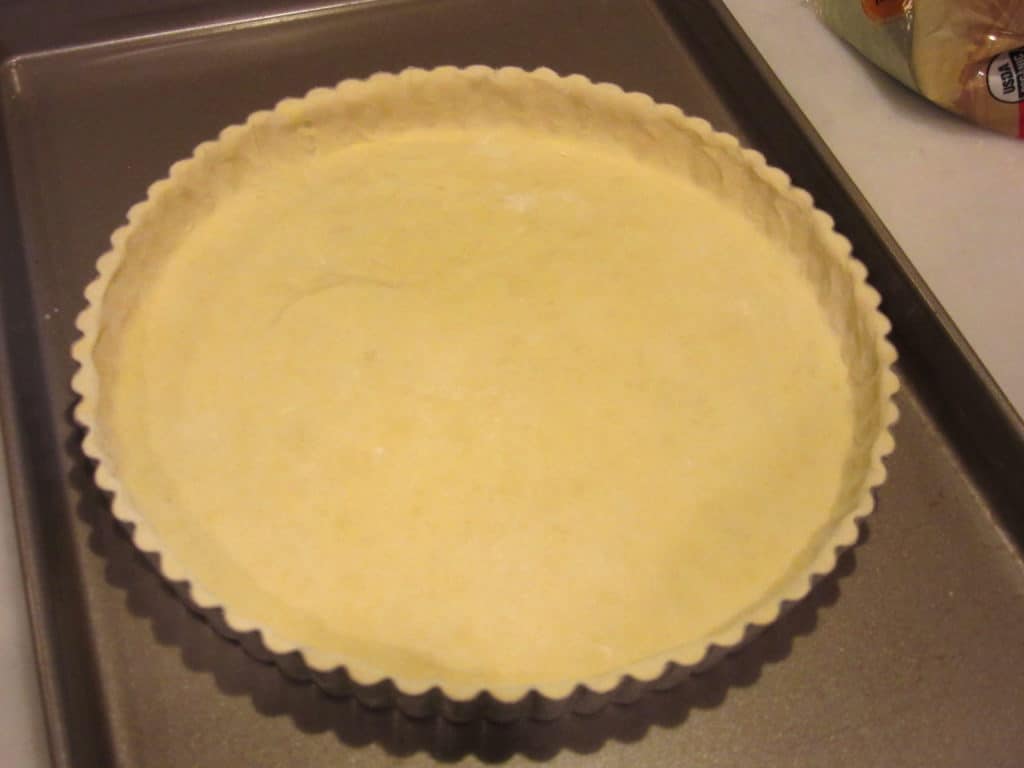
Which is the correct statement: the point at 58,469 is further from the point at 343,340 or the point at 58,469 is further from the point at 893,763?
the point at 893,763

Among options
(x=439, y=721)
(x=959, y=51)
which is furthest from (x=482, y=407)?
(x=959, y=51)

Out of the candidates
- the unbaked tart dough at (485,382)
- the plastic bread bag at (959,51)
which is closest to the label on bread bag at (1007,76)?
the plastic bread bag at (959,51)

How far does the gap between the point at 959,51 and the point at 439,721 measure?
2.61 ft

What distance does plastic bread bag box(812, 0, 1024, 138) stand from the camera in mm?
937

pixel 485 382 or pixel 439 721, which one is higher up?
pixel 485 382

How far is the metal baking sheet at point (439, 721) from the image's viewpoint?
0.67m

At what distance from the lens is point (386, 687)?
1.98ft

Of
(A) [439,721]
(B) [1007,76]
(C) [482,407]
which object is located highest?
(B) [1007,76]

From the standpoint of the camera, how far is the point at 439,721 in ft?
2.19

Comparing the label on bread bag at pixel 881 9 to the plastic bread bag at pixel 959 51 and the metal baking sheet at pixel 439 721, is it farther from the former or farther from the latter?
the metal baking sheet at pixel 439 721

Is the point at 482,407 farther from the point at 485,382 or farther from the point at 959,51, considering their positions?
the point at 959,51

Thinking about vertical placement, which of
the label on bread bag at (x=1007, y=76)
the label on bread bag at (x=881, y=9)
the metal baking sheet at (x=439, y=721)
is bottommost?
the metal baking sheet at (x=439, y=721)

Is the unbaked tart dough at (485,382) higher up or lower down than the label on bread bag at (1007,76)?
lower down

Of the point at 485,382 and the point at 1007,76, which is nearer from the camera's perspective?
the point at 485,382
